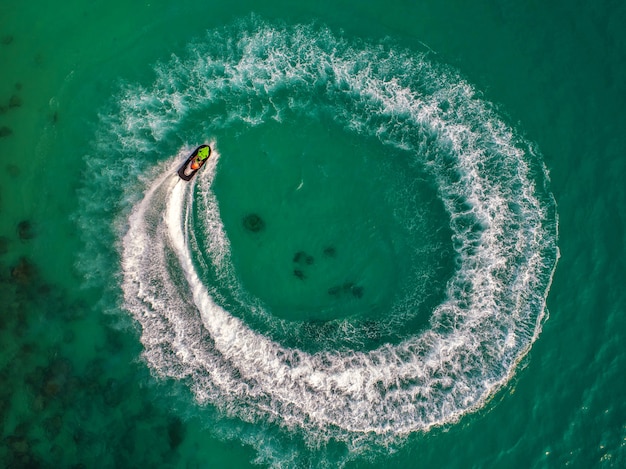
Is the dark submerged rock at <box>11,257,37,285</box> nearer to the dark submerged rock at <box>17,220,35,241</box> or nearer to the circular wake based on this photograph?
the dark submerged rock at <box>17,220,35,241</box>

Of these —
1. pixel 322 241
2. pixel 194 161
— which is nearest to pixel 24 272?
pixel 194 161

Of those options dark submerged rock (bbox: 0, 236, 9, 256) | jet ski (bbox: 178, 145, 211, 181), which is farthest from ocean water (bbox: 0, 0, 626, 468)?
jet ski (bbox: 178, 145, 211, 181)

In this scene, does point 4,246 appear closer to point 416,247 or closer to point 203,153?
point 203,153

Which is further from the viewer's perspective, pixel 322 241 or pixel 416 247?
pixel 416 247

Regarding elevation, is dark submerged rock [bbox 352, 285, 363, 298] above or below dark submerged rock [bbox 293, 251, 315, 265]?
above

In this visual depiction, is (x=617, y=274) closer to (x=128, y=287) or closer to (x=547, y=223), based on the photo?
(x=547, y=223)

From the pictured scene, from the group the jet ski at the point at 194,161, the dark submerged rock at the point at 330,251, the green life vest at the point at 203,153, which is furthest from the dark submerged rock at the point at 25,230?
the dark submerged rock at the point at 330,251

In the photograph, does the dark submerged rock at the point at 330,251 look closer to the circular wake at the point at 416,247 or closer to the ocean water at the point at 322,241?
the ocean water at the point at 322,241
